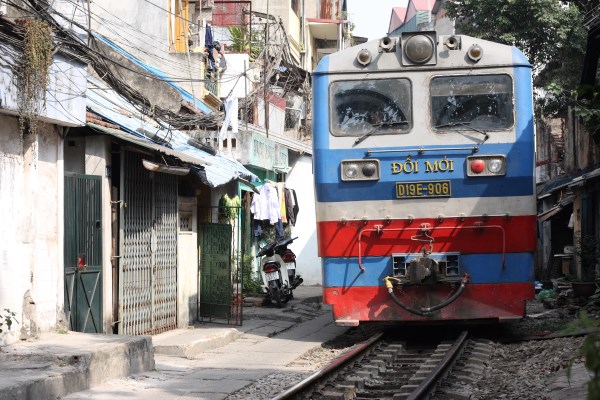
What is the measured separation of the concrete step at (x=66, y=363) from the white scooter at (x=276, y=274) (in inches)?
299

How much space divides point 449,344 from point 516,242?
1498 mm

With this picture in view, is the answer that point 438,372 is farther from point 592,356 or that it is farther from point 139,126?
point 139,126

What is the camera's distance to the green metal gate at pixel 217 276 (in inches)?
570

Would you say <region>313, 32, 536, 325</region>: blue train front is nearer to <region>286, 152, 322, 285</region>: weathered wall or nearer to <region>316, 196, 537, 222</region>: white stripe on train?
<region>316, 196, 537, 222</region>: white stripe on train

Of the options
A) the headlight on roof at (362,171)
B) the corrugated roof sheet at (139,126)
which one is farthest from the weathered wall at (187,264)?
the headlight on roof at (362,171)

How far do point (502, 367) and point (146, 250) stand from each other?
5078 millimetres

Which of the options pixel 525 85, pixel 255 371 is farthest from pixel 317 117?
pixel 255 371

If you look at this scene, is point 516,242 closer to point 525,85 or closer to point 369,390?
point 525,85

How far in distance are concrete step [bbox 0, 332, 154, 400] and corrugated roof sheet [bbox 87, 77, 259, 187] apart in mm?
3584

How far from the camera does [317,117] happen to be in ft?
38.1

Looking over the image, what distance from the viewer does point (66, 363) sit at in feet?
26.7

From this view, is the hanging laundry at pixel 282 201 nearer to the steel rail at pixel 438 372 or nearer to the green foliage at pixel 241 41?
the green foliage at pixel 241 41

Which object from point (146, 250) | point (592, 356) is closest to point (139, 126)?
point (146, 250)

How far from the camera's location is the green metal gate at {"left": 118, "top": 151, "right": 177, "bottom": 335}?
38.7 ft
